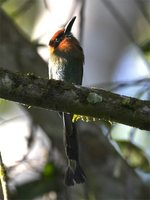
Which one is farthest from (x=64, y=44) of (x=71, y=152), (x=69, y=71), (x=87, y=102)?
(x=87, y=102)

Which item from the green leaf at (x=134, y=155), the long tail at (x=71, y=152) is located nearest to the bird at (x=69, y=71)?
the long tail at (x=71, y=152)

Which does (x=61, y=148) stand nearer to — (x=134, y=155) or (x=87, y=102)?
(x=134, y=155)

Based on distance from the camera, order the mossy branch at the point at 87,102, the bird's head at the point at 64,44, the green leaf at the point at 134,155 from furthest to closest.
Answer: the green leaf at the point at 134,155, the bird's head at the point at 64,44, the mossy branch at the point at 87,102

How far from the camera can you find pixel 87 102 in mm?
2994

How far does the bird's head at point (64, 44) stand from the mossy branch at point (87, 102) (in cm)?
131

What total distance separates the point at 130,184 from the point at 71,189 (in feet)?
1.77

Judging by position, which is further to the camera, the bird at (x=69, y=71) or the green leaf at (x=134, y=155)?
the green leaf at (x=134, y=155)

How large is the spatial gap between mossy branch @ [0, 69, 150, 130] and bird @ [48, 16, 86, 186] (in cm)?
76

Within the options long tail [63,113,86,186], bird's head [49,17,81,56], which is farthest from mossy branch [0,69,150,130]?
bird's head [49,17,81,56]

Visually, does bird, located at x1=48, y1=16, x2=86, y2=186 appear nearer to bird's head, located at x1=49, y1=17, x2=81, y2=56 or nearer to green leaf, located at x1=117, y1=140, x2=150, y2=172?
bird's head, located at x1=49, y1=17, x2=81, y2=56

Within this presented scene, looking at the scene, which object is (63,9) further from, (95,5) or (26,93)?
(26,93)

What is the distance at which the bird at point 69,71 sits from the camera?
12.1ft

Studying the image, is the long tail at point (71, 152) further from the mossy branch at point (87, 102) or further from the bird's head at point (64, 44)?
the mossy branch at point (87, 102)

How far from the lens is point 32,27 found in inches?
277
